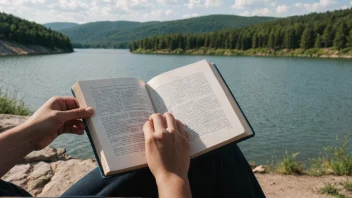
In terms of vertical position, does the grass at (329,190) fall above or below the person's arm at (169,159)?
below

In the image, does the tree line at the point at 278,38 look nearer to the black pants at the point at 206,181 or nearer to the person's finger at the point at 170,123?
the black pants at the point at 206,181

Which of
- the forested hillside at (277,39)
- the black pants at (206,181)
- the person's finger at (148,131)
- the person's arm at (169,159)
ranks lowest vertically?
the forested hillside at (277,39)

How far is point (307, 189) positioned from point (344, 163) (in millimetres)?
1024

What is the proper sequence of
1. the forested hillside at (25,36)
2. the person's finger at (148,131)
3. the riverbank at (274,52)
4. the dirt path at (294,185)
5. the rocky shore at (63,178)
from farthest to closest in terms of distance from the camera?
1. the forested hillside at (25,36)
2. the riverbank at (274,52)
3. the dirt path at (294,185)
4. the rocky shore at (63,178)
5. the person's finger at (148,131)

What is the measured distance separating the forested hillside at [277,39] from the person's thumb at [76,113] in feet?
265

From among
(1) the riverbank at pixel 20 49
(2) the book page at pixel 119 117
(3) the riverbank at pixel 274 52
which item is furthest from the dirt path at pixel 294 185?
(1) the riverbank at pixel 20 49

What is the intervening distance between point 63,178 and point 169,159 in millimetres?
2845

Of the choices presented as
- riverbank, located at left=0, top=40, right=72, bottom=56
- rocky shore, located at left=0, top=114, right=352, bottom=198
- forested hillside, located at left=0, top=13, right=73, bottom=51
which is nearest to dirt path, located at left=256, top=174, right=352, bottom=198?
rocky shore, located at left=0, top=114, right=352, bottom=198

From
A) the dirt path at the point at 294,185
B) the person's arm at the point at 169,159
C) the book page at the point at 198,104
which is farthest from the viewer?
the dirt path at the point at 294,185

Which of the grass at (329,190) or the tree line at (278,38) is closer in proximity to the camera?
the grass at (329,190)

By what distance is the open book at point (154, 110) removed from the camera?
4.69 feet

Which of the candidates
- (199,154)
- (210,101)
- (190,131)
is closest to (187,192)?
(199,154)

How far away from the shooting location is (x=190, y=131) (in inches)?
60.6

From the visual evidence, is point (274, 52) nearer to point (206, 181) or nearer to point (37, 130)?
point (206, 181)
